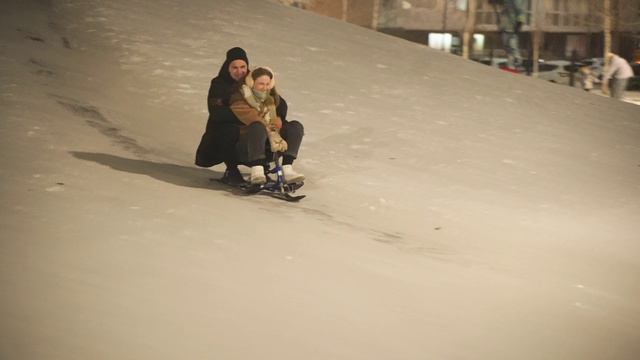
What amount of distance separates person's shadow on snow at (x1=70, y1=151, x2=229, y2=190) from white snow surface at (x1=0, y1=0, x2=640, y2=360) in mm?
40

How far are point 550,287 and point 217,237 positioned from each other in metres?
2.32

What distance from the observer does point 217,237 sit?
6223 millimetres

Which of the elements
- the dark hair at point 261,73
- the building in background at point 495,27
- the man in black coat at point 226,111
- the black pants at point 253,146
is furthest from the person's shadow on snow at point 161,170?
the building in background at point 495,27

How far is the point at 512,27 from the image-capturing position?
24.6 meters

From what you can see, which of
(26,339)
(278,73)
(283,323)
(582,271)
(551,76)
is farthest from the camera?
(551,76)

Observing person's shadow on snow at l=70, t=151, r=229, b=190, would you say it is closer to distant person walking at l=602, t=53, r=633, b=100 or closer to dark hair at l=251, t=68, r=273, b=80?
dark hair at l=251, t=68, r=273, b=80

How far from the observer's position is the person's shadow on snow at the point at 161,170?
823 cm

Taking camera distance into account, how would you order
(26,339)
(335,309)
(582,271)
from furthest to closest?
(582,271) < (335,309) < (26,339)

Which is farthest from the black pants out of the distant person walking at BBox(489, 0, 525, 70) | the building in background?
the building in background

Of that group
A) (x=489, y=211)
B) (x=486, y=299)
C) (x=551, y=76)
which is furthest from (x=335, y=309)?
(x=551, y=76)

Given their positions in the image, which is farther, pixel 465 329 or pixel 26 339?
pixel 465 329

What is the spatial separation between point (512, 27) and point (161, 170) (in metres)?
17.7

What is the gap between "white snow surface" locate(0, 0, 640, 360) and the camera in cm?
463

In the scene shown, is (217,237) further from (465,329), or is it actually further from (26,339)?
(26,339)
